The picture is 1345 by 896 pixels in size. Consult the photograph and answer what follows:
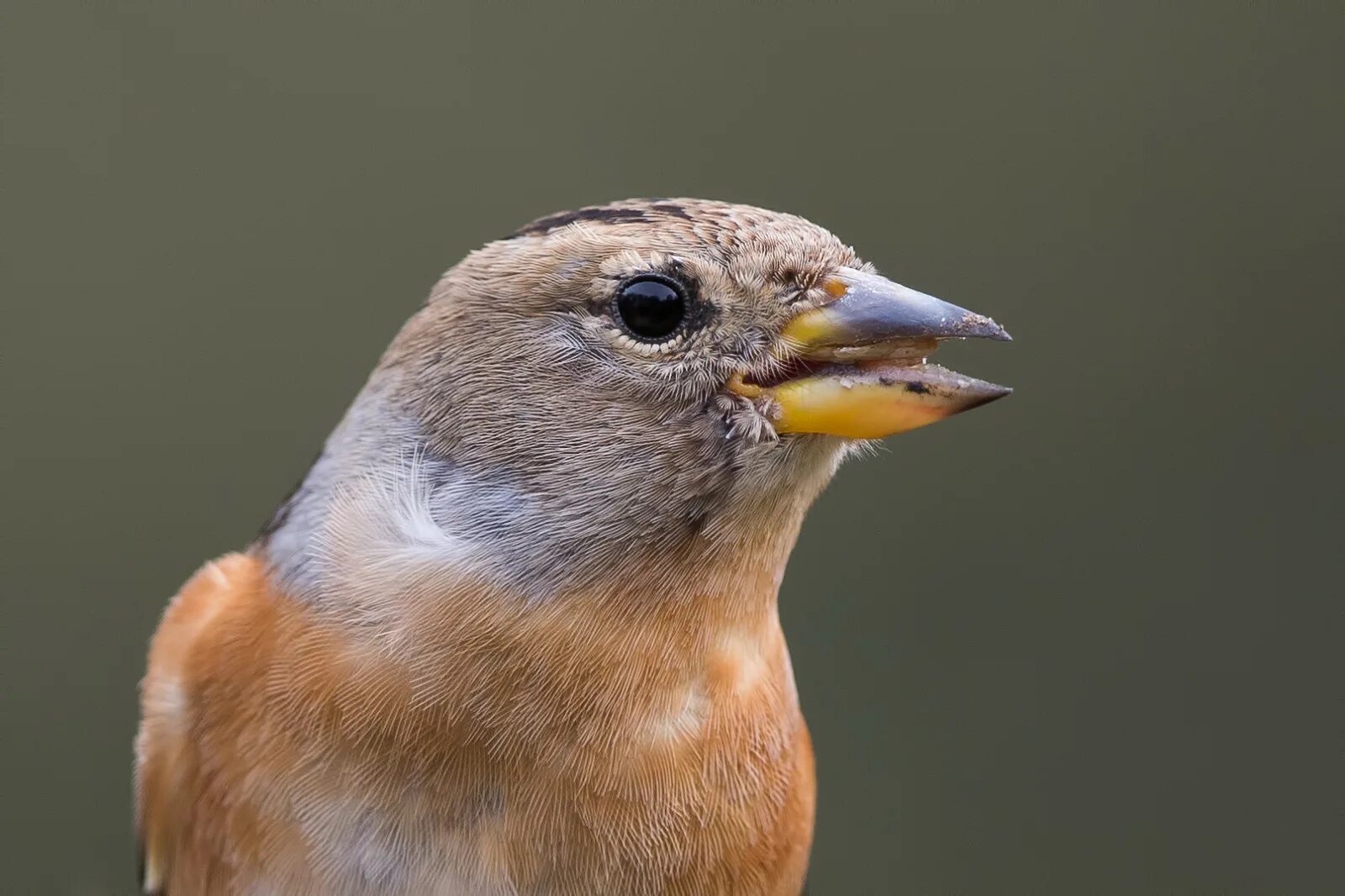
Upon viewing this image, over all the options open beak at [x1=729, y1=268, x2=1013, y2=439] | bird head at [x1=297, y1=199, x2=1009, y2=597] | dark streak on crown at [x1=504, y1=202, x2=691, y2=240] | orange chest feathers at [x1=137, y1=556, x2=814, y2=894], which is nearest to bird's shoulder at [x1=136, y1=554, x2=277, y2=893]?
orange chest feathers at [x1=137, y1=556, x2=814, y2=894]

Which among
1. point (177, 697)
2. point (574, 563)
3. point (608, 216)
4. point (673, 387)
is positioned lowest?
point (177, 697)

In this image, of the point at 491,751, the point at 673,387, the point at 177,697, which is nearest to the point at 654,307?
the point at 673,387

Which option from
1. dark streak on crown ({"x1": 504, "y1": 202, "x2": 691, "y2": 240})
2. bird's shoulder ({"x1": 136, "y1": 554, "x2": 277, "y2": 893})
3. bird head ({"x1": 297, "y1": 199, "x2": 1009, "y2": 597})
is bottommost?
bird's shoulder ({"x1": 136, "y1": 554, "x2": 277, "y2": 893})

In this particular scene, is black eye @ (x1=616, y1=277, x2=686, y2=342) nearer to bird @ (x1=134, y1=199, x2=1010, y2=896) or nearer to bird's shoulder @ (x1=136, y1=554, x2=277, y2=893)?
bird @ (x1=134, y1=199, x2=1010, y2=896)

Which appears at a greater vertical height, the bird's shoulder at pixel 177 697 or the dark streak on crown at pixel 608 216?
the dark streak on crown at pixel 608 216

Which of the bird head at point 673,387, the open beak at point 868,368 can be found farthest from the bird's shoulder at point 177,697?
the open beak at point 868,368

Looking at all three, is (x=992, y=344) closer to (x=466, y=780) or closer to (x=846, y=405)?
(x=846, y=405)

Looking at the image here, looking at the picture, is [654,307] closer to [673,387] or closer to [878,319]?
[673,387]

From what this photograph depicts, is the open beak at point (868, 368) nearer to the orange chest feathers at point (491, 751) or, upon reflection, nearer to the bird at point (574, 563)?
the bird at point (574, 563)
